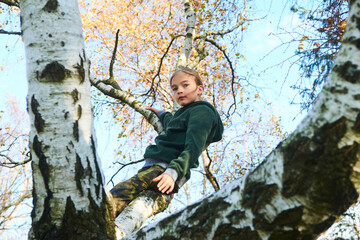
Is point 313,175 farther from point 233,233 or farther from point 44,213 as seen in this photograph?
point 44,213

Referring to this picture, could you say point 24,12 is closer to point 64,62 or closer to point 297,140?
point 64,62

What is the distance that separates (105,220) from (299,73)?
10.2ft

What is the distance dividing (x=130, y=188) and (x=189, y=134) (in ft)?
2.00

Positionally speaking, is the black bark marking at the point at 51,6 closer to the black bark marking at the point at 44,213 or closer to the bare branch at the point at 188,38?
the black bark marking at the point at 44,213

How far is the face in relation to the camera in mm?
3057

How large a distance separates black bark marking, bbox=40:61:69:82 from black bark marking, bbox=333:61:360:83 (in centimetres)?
123

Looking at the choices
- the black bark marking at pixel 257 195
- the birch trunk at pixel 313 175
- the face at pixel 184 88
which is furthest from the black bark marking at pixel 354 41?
the face at pixel 184 88

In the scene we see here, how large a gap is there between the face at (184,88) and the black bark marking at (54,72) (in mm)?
1610

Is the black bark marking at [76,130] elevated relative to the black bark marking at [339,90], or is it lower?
elevated

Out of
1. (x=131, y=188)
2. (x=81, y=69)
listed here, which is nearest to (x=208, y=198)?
(x=81, y=69)

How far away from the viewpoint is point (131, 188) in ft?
7.83

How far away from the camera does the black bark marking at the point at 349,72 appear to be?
88 cm

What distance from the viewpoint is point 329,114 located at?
88 cm

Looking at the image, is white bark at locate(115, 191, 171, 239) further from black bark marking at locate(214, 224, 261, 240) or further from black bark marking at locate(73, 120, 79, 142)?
black bark marking at locate(214, 224, 261, 240)
